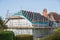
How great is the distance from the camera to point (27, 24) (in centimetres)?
3816

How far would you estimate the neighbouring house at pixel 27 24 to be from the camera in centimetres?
3619

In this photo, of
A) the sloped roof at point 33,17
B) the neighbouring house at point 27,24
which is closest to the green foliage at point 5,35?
the neighbouring house at point 27,24

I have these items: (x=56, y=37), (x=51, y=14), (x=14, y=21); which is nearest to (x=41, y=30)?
(x=14, y=21)

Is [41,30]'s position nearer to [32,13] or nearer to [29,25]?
[29,25]

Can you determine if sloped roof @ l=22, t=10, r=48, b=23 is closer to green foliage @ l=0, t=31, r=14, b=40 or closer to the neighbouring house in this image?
the neighbouring house

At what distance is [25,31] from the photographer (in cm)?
3609

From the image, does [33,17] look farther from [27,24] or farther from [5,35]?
[5,35]

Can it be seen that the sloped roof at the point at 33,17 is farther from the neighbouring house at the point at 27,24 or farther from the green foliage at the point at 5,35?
the green foliage at the point at 5,35

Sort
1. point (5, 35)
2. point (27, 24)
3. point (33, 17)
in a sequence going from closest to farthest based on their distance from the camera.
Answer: point (5, 35), point (27, 24), point (33, 17)

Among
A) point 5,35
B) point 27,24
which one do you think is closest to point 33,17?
point 27,24

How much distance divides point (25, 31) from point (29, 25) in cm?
196

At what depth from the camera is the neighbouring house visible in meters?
36.2

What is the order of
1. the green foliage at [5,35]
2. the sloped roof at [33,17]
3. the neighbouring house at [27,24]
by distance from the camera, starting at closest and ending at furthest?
the green foliage at [5,35], the neighbouring house at [27,24], the sloped roof at [33,17]

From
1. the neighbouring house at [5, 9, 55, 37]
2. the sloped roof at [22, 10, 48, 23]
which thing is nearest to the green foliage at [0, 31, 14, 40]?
the neighbouring house at [5, 9, 55, 37]
